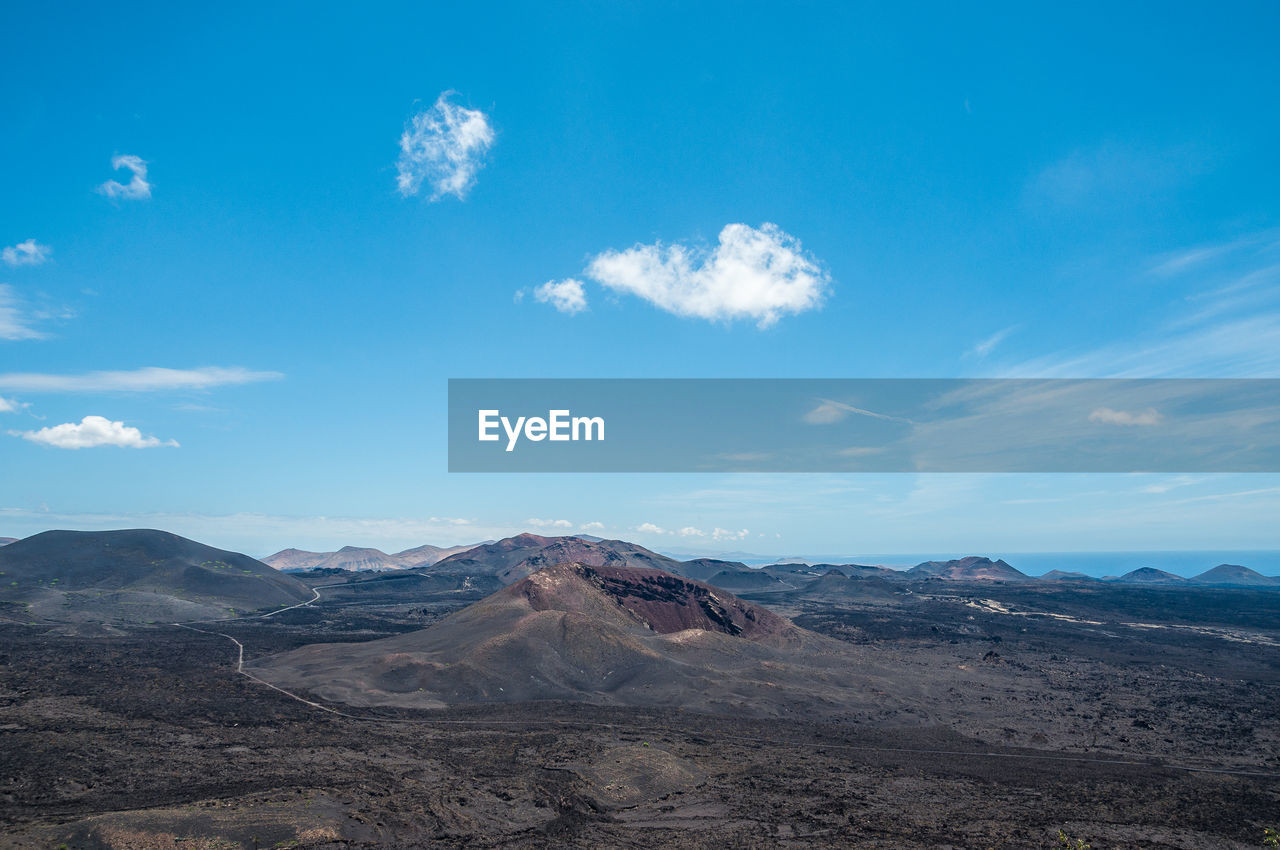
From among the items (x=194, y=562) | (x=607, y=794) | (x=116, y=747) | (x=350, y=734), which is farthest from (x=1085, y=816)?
(x=194, y=562)

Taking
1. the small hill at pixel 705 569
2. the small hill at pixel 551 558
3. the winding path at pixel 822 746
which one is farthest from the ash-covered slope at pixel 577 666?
the small hill at pixel 705 569

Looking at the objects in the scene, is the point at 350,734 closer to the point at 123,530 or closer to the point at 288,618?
the point at 288,618

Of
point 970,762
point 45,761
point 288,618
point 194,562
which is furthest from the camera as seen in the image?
point 194,562

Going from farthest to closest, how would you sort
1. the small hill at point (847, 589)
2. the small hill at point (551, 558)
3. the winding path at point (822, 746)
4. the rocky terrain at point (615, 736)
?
1. the small hill at point (551, 558)
2. the small hill at point (847, 589)
3. the winding path at point (822, 746)
4. the rocky terrain at point (615, 736)

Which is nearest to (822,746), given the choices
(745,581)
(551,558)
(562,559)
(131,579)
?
(131,579)

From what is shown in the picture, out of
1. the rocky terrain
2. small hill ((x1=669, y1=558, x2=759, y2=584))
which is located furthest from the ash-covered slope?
small hill ((x1=669, y1=558, x2=759, y2=584))

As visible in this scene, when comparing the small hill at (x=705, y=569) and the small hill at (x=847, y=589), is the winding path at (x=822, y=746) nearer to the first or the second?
the small hill at (x=847, y=589)

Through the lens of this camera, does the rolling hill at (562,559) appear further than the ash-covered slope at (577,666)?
Yes
